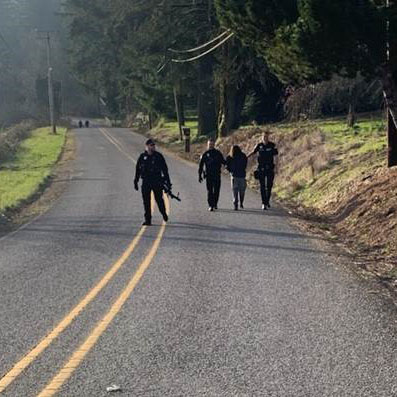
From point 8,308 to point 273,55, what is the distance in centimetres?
952

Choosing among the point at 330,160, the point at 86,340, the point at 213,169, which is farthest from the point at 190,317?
the point at 330,160

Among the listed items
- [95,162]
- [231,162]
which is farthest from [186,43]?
[231,162]

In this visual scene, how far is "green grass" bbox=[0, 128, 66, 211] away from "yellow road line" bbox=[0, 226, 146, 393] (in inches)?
465

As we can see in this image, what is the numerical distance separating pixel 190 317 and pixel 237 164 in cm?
1045

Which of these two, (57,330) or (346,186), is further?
(346,186)

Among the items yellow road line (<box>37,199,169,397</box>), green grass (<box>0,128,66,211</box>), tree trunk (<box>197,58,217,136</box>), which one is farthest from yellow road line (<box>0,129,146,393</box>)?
tree trunk (<box>197,58,217,136</box>)

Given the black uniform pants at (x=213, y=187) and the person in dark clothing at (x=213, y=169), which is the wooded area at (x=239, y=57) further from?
the black uniform pants at (x=213, y=187)

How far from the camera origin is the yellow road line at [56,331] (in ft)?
19.8

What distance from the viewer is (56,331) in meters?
7.39

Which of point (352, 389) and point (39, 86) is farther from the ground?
point (39, 86)

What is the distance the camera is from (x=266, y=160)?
17688mm

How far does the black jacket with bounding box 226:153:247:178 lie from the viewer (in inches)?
703

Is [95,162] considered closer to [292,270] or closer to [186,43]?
[186,43]

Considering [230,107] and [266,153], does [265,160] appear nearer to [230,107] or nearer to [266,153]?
[266,153]
